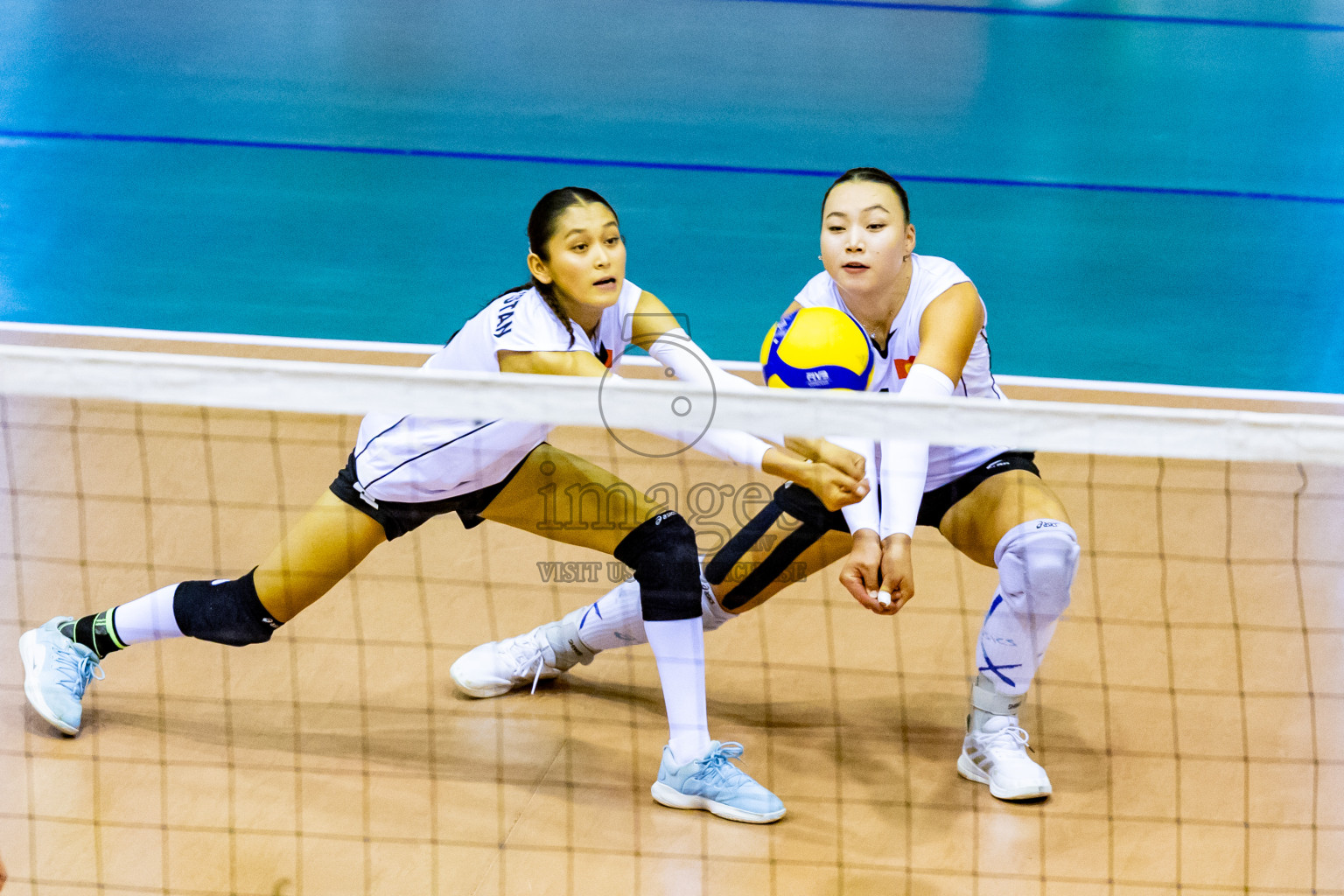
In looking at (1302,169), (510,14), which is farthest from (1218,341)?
(510,14)

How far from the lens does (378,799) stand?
321 centimetres

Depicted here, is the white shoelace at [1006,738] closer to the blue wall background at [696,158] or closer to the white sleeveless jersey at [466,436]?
the white sleeveless jersey at [466,436]

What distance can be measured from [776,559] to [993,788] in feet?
2.56

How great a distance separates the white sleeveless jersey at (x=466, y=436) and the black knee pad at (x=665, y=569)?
37cm

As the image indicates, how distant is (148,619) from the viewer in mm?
3404

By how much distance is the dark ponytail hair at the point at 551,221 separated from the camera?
10.3ft

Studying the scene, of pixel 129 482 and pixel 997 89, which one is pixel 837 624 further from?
pixel 997 89

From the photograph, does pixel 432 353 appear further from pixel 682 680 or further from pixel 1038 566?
pixel 1038 566

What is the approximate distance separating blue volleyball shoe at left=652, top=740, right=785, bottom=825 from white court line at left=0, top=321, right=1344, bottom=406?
229 cm

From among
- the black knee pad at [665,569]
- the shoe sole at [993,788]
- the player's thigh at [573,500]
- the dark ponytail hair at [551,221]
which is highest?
the dark ponytail hair at [551,221]

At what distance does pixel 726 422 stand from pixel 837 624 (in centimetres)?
161

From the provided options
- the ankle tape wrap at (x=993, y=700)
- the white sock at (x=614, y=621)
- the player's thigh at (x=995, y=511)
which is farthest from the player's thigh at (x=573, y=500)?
the ankle tape wrap at (x=993, y=700)

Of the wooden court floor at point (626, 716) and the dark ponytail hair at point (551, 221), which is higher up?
the dark ponytail hair at point (551, 221)

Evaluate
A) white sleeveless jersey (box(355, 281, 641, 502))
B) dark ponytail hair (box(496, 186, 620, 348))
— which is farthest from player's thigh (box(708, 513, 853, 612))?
dark ponytail hair (box(496, 186, 620, 348))
